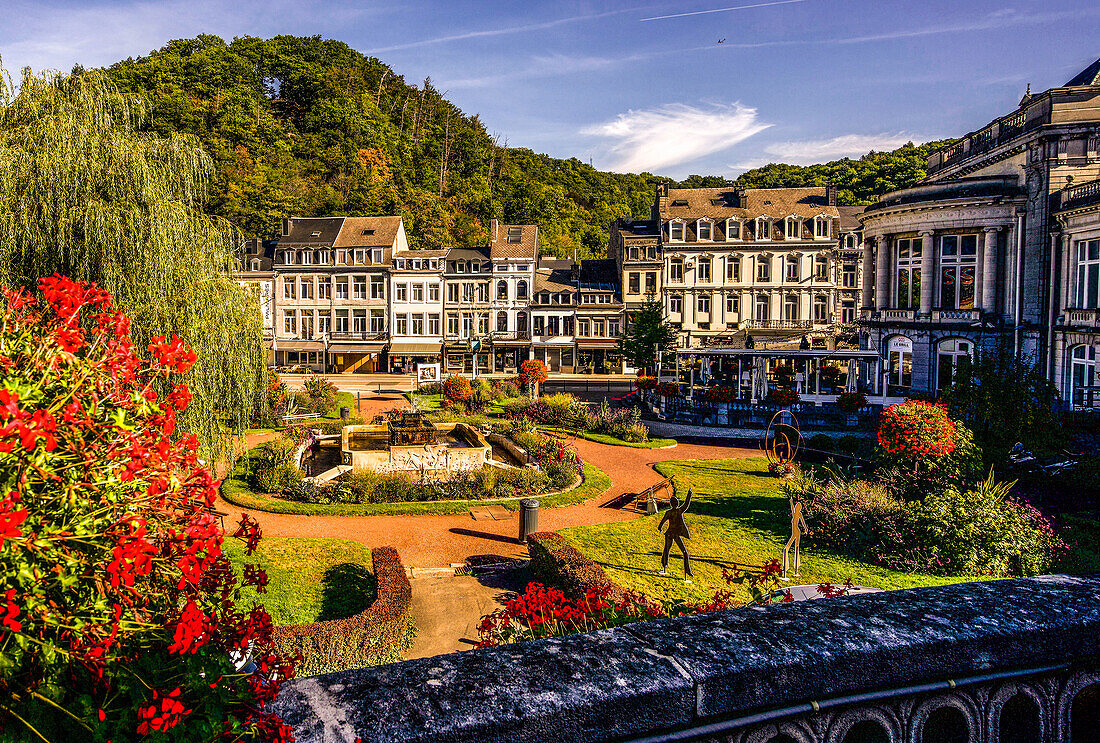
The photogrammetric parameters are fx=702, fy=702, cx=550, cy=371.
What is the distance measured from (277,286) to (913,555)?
177 ft

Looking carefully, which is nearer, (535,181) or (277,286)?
(277,286)

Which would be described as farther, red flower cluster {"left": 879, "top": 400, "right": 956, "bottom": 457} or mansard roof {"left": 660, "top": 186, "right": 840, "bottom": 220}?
mansard roof {"left": 660, "top": 186, "right": 840, "bottom": 220}

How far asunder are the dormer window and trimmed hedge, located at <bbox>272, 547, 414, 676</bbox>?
50606 mm

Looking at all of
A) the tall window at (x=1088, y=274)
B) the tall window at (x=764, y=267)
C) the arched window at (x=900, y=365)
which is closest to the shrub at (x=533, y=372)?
the arched window at (x=900, y=365)

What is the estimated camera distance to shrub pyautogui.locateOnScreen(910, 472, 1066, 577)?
467 inches

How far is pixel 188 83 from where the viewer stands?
8206cm

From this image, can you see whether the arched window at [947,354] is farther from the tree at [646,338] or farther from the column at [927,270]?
the tree at [646,338]

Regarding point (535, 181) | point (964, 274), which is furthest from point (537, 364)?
point (535, 181)

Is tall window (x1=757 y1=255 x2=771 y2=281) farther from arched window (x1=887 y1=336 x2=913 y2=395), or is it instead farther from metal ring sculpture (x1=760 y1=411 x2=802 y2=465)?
metal ring sculpture (x1=760 y1=411 x2=802 y2=465)

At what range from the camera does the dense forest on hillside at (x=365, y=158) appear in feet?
236

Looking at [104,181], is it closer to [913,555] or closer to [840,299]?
[913,555]

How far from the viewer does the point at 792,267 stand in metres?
54.8

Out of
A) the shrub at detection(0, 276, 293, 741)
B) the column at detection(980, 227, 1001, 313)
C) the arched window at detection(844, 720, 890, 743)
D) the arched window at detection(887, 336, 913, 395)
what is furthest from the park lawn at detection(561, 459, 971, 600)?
the column at detection(980, 227, 1001, 313)

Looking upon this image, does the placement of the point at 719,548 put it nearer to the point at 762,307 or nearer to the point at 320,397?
the point at 320,397
